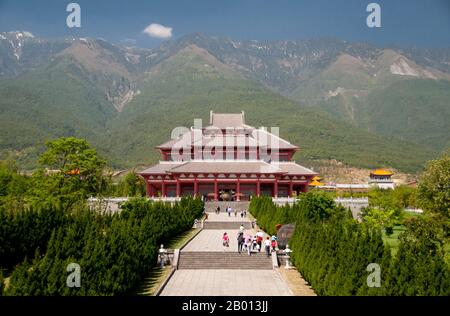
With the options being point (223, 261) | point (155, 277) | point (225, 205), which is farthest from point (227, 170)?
point (155, 277)

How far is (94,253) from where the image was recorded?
16469 mm

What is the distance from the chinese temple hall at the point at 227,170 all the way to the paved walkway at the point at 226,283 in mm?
26632

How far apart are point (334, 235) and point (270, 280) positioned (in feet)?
11.5

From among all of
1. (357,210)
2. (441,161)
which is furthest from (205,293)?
(357,210)

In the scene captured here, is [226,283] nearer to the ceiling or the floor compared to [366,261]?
nearer to the floor

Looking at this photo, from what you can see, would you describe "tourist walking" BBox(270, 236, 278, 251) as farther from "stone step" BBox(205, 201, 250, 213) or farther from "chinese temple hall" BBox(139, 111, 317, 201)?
"chinese temple hall" BBox(139, 111, 317, 201)

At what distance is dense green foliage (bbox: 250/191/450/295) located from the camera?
13930mm

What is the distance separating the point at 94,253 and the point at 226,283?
6.18 meters

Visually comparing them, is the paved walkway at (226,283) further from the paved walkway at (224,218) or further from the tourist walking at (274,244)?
the paved walkway at (224,218)

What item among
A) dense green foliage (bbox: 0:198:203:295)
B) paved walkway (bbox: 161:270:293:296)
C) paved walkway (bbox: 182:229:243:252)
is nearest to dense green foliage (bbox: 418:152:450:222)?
paved walkway (bbox: 161:270:293:296)

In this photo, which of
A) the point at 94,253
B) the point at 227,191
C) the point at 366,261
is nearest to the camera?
the point at 366,261

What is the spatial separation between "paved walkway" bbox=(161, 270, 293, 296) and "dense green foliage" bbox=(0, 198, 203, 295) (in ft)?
5.51

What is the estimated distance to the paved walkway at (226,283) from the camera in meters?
18.4

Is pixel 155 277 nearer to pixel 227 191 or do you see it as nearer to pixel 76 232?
pixel 76 232
